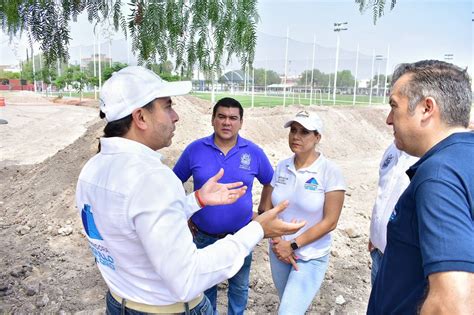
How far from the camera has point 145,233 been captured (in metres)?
1.36

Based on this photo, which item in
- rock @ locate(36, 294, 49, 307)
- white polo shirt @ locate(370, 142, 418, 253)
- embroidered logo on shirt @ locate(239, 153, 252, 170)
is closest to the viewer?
white polo shirt @ locate(370, 142, 418, 253)

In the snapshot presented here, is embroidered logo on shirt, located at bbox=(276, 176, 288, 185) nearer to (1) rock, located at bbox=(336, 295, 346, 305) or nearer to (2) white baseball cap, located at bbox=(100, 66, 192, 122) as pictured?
(2) white baseball cap, located at bbox=(100, 66, 192, 122)

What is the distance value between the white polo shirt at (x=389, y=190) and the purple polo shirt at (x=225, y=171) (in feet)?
3.52

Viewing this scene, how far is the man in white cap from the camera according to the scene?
1.37 metres

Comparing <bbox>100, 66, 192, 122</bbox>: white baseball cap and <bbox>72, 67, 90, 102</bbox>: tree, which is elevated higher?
<bbox>72, 67, 90, 102</bbox>: tree

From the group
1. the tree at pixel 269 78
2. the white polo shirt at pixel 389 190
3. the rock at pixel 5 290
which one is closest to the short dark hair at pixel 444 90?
the white polo shirt at pixel 389 190

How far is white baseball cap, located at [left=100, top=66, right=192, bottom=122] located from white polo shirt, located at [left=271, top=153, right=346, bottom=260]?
1447 millimetres

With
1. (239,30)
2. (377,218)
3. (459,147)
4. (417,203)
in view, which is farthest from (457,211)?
(239,30)

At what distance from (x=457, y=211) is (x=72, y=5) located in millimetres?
3064

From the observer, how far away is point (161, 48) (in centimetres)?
296

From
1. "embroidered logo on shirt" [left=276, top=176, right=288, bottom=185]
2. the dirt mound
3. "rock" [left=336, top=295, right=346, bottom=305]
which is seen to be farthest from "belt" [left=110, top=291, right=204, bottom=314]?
"rock" [left=336, top=295, right=346, bottom=305]

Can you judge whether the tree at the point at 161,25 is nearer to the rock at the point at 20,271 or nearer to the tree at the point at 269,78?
the rock at the point at 20,271

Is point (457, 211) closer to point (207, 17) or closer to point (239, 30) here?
point (239, 30)

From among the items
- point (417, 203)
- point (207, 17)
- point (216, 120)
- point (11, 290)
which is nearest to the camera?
point (417, 203)
